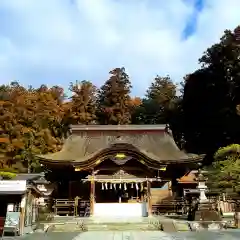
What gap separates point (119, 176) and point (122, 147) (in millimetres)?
1812

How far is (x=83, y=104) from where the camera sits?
54.5m

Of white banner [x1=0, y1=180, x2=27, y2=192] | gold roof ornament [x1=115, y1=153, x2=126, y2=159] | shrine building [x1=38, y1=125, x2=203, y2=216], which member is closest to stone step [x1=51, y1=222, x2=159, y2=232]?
white banner [x1=0, y1=180, x2=27, y2=192]

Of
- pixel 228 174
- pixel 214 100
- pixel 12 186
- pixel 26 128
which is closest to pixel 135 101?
pixel 214 100

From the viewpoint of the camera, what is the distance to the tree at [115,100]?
2239 inches

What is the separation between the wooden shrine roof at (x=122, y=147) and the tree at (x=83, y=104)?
21657 mm

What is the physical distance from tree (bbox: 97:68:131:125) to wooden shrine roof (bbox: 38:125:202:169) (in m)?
25.2

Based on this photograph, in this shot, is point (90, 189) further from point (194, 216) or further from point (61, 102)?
point (61, 102)

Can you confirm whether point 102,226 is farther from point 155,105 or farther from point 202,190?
point 155,105

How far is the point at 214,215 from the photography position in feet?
57.5

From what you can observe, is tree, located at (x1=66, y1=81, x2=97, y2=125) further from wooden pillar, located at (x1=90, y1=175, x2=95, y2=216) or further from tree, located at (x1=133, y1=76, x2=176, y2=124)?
wooden pillar, located at (x1=90, y1=175, x2=95, y2=216)

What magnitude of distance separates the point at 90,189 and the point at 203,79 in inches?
1023

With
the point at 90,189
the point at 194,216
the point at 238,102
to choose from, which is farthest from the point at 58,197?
the point at 238,102

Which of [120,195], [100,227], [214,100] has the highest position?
[214,100]

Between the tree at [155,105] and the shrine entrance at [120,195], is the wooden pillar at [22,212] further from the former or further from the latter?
the tree at [155,105]
